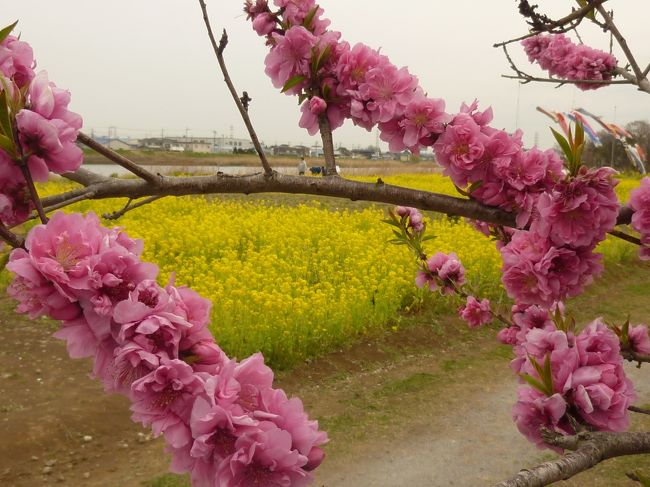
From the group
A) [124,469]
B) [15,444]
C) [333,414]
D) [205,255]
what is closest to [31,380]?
[15,444]

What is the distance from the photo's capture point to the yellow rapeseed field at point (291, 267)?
576 centimetres

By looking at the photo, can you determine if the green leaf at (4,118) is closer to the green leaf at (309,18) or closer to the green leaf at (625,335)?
the green leaf at (309,18)

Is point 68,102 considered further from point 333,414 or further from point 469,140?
point 333,414

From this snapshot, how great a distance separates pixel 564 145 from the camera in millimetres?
1295

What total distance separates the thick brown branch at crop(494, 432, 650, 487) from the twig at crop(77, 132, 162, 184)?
0.85 meters

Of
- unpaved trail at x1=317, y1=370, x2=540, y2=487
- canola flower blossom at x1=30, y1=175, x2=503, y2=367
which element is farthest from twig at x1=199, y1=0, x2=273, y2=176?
unpaved trail at x1=317, y1=370, x2=540, y2=487

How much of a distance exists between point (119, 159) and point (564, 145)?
0.91 metres

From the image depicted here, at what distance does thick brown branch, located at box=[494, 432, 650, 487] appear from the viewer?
2.80 ft

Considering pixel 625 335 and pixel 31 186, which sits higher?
pixel 31 186

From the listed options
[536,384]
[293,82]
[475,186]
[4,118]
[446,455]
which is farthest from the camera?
[446,455]

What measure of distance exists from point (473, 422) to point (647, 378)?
2.17 meters

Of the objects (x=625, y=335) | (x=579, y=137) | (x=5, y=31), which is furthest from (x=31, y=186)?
(x=625, y=335)

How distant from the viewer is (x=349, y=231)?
996cm

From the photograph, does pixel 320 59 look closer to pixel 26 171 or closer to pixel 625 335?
pixel 26 171
